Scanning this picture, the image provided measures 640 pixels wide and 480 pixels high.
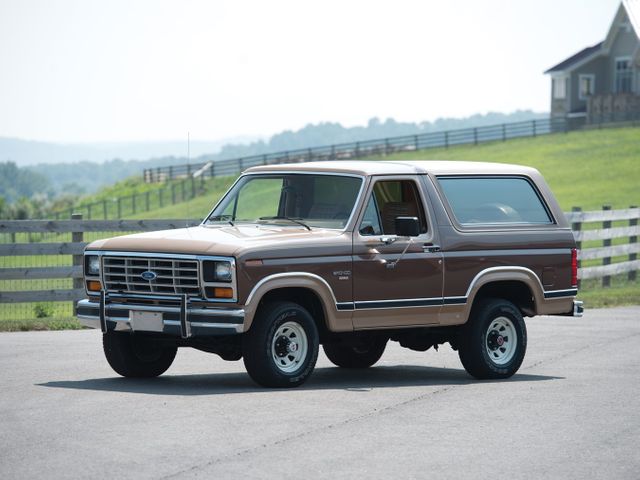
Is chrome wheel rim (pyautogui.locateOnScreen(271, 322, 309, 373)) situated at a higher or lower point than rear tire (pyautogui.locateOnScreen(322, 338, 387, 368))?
higher

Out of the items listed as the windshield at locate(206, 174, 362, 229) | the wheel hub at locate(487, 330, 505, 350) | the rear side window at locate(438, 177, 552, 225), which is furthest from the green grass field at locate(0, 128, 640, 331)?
the windshield at locate(206, 174, 362, 229)

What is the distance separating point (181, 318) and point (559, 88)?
240 feet

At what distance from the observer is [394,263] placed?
12227 mm

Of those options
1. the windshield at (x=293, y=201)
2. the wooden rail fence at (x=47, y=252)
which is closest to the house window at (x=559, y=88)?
the wooden rail fence at (x=47, y=252)

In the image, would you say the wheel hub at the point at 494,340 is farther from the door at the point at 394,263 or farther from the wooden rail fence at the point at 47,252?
the wooden rail fence at the point at 47,252

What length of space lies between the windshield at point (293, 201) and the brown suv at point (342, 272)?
14mm

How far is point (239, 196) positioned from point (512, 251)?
2.68 m

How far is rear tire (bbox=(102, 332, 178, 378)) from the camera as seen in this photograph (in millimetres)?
12227

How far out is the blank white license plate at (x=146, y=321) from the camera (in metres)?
11.4

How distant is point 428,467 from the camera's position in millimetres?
8258

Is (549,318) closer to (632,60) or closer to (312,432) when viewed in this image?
(312,432)

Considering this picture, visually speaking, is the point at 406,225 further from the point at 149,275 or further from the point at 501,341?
the point at 149,275

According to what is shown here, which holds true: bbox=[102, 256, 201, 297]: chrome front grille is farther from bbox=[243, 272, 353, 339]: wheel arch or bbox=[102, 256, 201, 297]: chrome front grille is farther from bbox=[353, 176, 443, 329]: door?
bbox=[353, 176, 443, 329]: door

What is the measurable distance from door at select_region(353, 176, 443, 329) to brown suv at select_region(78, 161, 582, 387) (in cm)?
1
